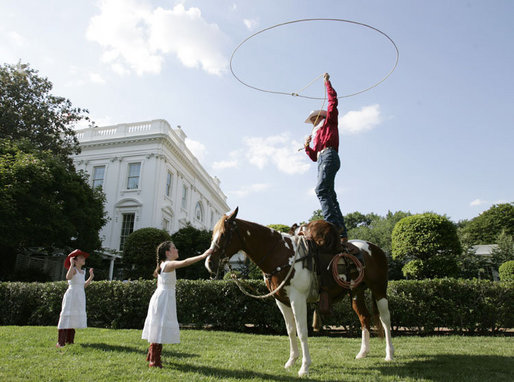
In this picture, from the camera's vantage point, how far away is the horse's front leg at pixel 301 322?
467 cm

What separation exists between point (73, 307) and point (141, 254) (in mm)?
18822

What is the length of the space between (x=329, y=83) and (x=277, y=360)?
4797mm

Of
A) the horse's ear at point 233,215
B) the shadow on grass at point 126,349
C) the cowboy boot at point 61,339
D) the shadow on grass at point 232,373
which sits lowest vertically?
the shadow on grass at point 126,349

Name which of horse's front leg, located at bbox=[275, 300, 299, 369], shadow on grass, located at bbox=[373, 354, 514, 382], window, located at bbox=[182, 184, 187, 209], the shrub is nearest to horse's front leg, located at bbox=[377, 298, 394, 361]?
shadow on grass, located at bbox=[373, 354, 514, 382]

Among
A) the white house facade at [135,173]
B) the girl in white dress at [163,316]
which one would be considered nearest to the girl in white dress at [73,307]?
the girl in white dress at [163,316]

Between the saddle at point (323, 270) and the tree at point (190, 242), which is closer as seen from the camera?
the saddle at point (323, 270)

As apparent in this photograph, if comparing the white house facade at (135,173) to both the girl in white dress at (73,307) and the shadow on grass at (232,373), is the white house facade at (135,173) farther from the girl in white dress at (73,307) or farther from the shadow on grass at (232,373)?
the shadow on grass at (232,373)

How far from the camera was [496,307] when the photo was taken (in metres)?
10.2

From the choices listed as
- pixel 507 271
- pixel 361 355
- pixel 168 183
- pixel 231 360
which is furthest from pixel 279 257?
pixel 168 183

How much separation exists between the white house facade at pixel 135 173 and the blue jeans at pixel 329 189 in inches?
977

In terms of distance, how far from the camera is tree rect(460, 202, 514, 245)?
50.5 meters

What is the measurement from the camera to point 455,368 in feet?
17.2

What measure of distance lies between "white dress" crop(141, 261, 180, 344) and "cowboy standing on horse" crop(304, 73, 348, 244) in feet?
8.73

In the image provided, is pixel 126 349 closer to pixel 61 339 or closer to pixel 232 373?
pixel 61 339
